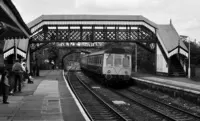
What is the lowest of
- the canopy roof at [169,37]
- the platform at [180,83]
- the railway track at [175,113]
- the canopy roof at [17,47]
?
the railway track at [175,113]

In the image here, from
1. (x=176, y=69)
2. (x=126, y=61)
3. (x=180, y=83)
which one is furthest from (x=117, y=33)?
(x=180, y=83)

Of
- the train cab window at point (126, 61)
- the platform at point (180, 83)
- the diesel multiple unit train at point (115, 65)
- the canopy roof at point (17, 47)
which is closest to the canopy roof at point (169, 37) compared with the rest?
the platform at point (180, 83)

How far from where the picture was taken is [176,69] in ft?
112

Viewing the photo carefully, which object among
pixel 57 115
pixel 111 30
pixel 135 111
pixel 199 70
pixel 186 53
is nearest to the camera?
pixel 57 115

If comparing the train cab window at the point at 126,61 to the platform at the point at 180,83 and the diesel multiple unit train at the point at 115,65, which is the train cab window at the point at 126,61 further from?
the platform at the point at 180,83

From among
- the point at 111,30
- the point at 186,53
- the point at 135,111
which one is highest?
the point at 111,30

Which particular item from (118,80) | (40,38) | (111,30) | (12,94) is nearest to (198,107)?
(12,94)

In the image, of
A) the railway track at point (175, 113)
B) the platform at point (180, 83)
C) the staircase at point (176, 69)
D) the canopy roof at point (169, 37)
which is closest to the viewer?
the railway track at point (175, 113)

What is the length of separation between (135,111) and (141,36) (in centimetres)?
2298

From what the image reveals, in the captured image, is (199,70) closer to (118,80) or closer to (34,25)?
(118,80)

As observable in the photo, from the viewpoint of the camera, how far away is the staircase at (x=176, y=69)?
33000mm

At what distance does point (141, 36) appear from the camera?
36562 millimetres

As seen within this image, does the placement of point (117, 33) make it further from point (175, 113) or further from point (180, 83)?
point (175, 113)

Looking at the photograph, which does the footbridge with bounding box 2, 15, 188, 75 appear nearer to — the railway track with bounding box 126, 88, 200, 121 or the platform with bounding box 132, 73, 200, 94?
the platform with bounding box 132, 73, 200, 94
